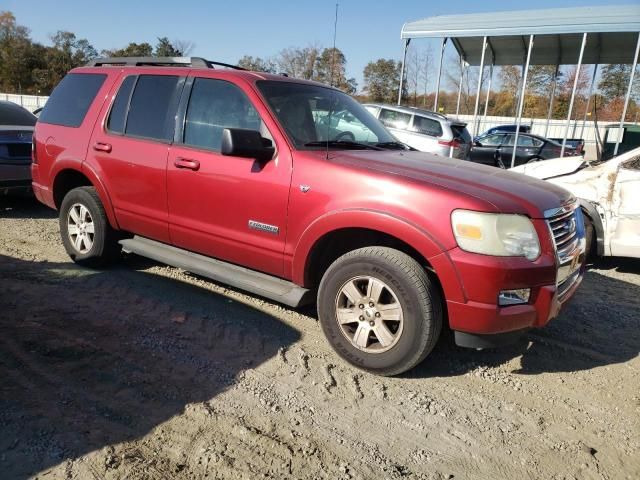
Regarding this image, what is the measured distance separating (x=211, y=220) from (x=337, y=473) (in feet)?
7.37

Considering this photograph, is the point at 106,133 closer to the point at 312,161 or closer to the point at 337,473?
the point at 312,161

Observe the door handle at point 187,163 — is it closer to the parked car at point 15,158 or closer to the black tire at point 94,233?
the black tire at point 94,233

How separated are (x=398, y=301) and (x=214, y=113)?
2.13 m

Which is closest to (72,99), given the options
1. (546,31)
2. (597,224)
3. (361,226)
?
(361,226)

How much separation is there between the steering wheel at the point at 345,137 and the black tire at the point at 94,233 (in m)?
2.42

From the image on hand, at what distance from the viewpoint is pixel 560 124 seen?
30.4 meters

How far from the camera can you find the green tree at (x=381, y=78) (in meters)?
53.0

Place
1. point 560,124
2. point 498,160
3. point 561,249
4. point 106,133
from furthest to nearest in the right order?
1. point 560,124
2. point 498,160
3. point 106,133
4. point 561,249

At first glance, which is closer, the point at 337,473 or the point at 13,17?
the point at 337,473

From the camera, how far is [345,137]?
4074mm

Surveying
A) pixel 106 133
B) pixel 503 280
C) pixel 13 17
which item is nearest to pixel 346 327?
pixel 503 280

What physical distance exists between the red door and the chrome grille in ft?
5.82

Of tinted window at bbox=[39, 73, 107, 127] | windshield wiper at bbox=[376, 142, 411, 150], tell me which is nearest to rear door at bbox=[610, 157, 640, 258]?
windshield wiper at bbox=[376, 142, 411, 150]

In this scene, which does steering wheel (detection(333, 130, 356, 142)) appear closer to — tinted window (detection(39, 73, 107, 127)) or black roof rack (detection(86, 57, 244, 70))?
black roof rack (detection(86, 57, 244, 70))
